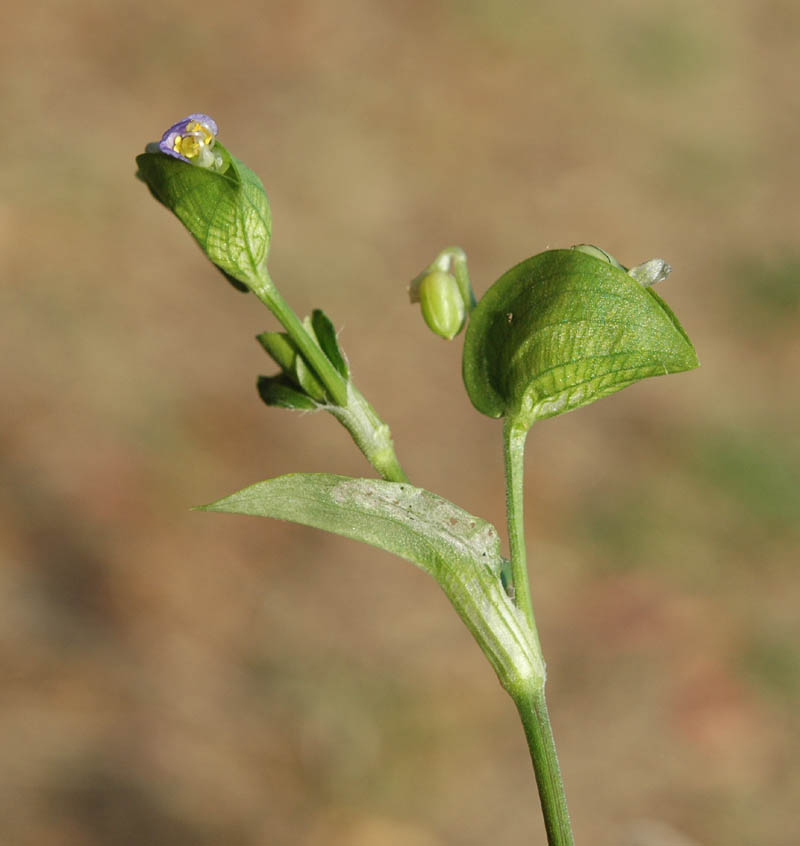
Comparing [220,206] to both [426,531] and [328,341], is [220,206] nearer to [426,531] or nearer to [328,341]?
[328,341]

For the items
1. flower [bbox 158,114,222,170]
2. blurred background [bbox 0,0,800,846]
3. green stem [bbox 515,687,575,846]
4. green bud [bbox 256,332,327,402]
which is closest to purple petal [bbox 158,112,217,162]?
flower [bbox 158,114,222,170]

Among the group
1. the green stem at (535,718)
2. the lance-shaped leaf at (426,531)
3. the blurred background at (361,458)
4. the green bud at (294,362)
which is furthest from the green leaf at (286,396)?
the blurred background at (361,458)

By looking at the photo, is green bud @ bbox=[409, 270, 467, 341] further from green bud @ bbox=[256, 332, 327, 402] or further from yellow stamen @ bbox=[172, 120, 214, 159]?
yellow stamen @ bbox=[172, 120, 214, 159]

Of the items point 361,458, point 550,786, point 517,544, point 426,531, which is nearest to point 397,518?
point 426,531

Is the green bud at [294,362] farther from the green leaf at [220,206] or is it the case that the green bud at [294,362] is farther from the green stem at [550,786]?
the green stem at [550,786]

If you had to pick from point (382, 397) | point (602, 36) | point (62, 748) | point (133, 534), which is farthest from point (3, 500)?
point (602, 36)

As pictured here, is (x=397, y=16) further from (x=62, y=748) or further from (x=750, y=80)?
(x=62, y=748)
